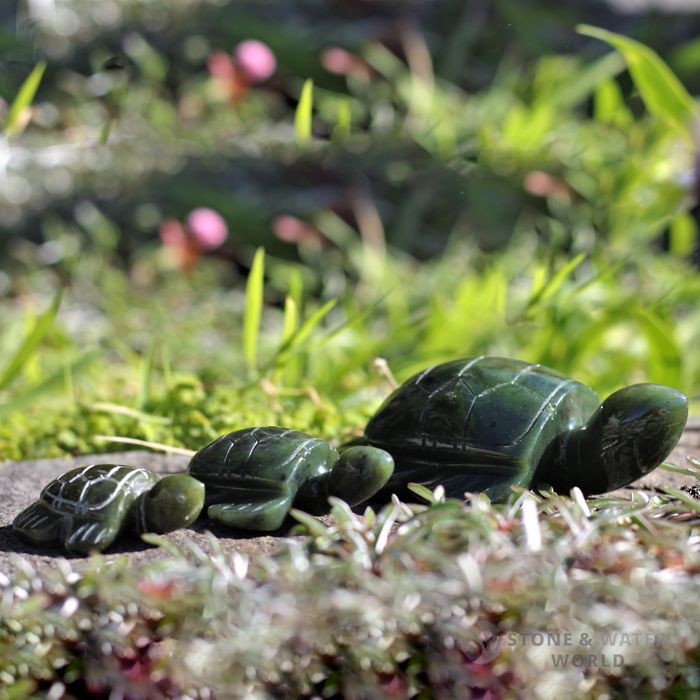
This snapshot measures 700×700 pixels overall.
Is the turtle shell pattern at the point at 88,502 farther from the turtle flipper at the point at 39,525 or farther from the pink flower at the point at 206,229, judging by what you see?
the pink flower at the point at 206,229

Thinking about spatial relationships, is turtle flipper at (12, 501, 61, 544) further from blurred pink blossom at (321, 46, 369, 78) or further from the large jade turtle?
blurred pink blossom at (321, 46, 369, 78)

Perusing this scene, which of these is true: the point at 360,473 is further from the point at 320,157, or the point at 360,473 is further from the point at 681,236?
the point at 320,157

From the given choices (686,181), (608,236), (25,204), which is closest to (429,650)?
(686,181)

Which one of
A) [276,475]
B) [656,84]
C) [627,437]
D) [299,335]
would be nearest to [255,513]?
[276,475]

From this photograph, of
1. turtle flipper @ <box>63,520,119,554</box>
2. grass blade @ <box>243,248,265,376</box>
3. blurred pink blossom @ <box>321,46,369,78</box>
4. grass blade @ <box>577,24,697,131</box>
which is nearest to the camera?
turtle flipper @ <box>63,520,119,554</box>

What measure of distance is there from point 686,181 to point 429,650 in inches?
77.8

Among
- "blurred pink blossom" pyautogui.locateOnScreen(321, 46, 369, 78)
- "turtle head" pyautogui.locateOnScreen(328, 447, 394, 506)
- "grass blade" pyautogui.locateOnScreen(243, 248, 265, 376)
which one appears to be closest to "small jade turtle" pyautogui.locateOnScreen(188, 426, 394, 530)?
"turtle head" pyautogui.locateOnScreen(328, 447, 394, 506)

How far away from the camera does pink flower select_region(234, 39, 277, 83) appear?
3.46 metres

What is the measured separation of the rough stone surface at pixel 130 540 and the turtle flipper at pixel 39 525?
0.6 inches

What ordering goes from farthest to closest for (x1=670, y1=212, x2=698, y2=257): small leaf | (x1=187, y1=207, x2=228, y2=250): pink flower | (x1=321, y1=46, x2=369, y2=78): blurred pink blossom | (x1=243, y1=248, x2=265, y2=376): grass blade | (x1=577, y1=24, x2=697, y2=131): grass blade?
1. (x1=321, y1=46, x2=369, y2=78): blurred pink blossom
2. (x1=187, y1=207, x2=228, y2=250): pink flower
3. (x1=670, y1=212, x2=698, y2=257): small leaf
4. (x1=577, y1=24, x2=697, y2=131): grass blade
5. (x1=243, y1=248, x2=265, y2=376): grass blade

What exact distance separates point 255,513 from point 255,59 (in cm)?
269

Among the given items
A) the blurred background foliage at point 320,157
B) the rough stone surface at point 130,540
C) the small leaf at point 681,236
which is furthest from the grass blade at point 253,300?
the small leaf at point 681,236

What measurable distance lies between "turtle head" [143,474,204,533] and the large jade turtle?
0.86 ft

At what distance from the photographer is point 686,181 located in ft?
8.31
